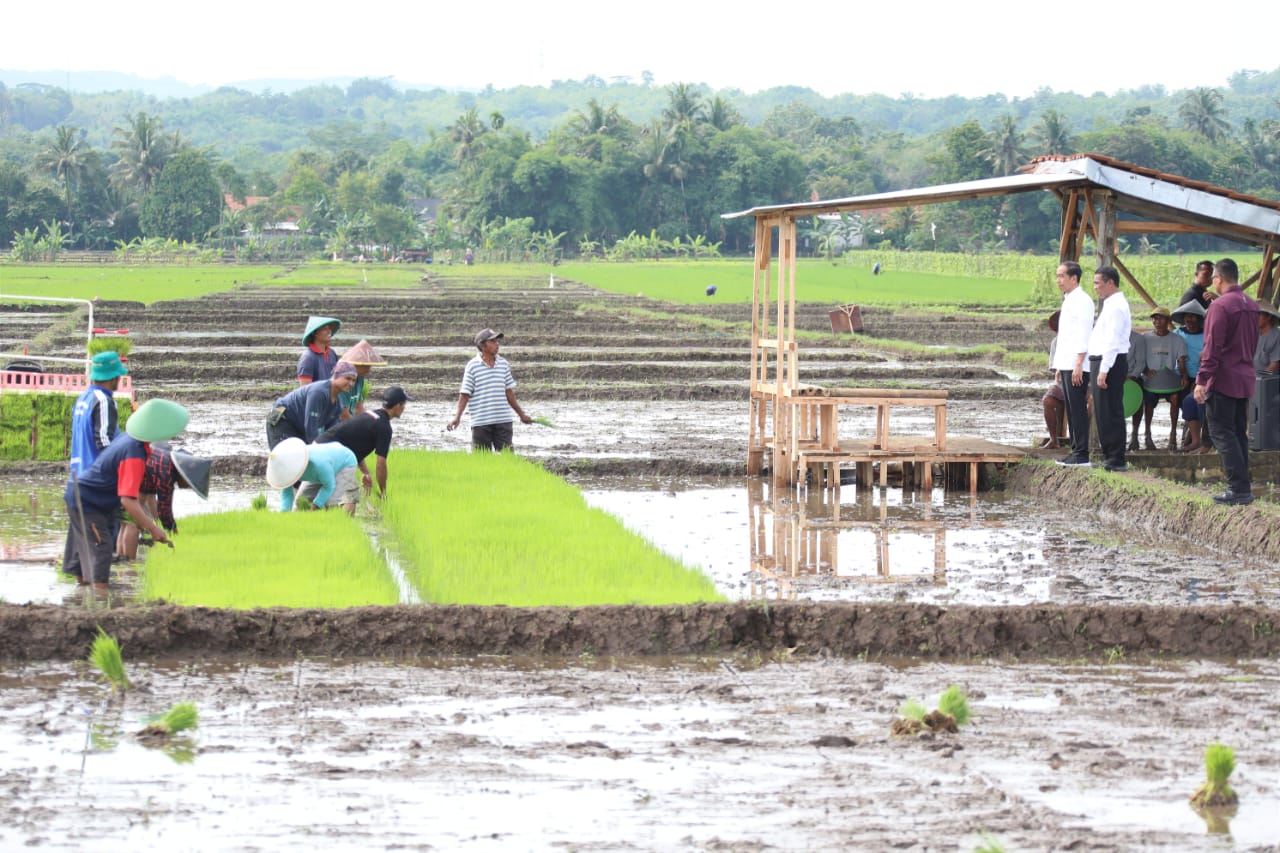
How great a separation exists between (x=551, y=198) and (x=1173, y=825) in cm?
8954

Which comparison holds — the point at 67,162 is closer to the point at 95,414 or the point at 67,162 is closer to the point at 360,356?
the point at 360,356

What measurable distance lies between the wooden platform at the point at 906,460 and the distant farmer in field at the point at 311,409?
3.82 m

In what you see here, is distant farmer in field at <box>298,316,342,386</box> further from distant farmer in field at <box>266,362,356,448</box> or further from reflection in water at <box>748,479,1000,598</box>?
reflection in water at <box>748,479,1000,598</box>

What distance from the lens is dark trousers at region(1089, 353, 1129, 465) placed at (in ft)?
36.3

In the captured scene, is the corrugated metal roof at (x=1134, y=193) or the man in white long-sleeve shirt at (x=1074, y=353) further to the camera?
the corrugated metal roof at (x=1134, y=193)

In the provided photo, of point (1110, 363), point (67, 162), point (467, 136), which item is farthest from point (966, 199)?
point (467, 136)

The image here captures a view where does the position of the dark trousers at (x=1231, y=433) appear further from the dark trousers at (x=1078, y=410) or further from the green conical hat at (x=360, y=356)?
the green conical hat at (x=360, y=356)

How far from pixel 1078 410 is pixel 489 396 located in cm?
444

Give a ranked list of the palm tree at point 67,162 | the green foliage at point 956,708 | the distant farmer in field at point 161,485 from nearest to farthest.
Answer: the green foliage at point 956,708 < the distant farmer in field at point 161,485 < the palm tree at point 67,162

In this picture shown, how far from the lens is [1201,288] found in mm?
12109

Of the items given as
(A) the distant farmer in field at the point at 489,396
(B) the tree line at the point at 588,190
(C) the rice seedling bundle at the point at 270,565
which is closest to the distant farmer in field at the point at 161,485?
(C) the rice seedling bundle at the point at 270,565

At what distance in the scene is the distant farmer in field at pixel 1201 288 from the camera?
11.7m

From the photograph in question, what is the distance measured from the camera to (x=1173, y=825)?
14.5 ft

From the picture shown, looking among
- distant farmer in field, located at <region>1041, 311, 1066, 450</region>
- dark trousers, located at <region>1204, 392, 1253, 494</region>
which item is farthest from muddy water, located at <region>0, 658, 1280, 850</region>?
distant farmer in field, located at <region>1041, 311, 1066, 450</region>
